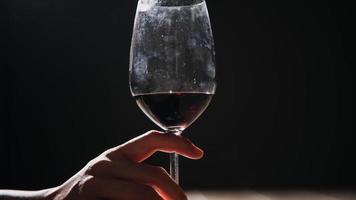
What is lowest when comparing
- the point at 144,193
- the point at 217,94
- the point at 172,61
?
the point at 217,94

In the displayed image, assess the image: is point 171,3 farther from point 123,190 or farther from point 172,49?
point 123,190

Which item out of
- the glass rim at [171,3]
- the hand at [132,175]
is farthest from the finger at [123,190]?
the glass rim at [171,3]

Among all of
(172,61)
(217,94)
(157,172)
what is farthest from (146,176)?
(217,94)

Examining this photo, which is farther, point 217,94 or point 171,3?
point 217,94

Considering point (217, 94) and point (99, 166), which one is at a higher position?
point (99, 166)

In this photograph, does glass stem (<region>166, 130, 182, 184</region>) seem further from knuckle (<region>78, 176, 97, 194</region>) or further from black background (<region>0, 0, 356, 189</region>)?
black background (<region>0, 0, 356, 189</region>)

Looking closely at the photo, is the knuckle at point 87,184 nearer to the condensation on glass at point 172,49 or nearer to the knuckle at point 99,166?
the knuckle at point 99,166

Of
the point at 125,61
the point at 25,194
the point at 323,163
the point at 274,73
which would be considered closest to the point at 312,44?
the point at 274,73
